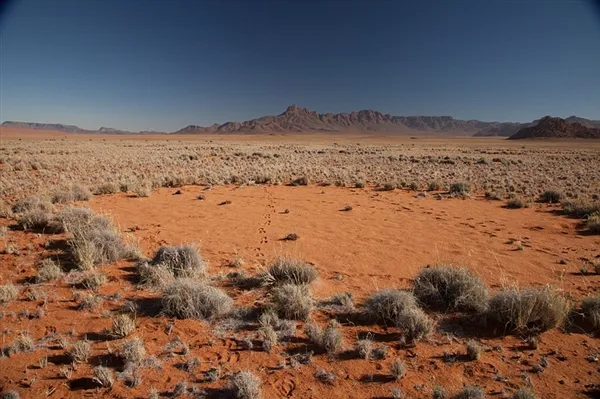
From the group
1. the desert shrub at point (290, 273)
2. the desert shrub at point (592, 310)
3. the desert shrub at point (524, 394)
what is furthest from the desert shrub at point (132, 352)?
the desert shrub at point (592, 310)

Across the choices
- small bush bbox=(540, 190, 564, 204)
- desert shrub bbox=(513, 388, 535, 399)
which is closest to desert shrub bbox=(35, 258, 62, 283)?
desert shrub bbox=(513, 388, 535, 399)

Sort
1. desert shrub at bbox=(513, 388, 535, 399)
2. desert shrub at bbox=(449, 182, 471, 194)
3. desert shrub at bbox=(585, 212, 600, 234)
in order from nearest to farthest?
desert shrub at bbox=(513, 388, 535, 399)
desert shrub at bbox=(585, 212, 600, 234)
desert shrub at bbox=(449, 182, 471, 194)

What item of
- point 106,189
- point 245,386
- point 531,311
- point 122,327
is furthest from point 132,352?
point 106,189

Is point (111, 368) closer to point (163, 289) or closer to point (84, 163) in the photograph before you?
point (163, 289)

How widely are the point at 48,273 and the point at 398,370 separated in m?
6.01

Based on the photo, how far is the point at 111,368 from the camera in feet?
12.5

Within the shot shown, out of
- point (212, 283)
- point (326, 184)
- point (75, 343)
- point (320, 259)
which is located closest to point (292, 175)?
point (326, 184)

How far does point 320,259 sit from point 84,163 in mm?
23434

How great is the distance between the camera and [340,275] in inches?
257

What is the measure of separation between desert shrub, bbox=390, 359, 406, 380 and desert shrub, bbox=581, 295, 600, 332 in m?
3.02

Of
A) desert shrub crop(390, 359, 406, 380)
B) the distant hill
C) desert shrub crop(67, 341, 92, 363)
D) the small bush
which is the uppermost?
the distant hill

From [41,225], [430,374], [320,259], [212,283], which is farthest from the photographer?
[41,225]

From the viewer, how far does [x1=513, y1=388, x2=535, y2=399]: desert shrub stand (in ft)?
10.6

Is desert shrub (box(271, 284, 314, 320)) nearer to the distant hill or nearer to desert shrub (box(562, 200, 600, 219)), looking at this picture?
desert shrub (box(562, 200, 600, 219))
